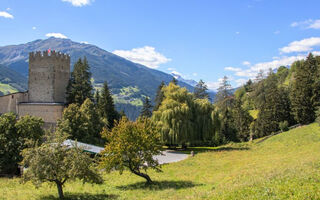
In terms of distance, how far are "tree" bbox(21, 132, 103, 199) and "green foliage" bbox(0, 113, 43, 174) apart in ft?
38.2

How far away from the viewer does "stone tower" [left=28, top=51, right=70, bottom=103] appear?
48.0 metres

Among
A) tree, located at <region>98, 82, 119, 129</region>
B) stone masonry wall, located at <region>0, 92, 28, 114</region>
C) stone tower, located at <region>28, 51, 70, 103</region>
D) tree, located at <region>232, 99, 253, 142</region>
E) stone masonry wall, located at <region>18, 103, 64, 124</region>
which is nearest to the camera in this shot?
stone masonry wall, located at <region>18, 103, 64, 124</region>

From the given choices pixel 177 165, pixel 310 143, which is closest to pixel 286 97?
pixel 310 143

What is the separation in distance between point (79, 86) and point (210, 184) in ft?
122

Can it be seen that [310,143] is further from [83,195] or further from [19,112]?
[19,112]

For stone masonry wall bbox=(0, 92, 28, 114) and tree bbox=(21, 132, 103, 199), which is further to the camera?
stone masonry wall bbox=(0, 92, 28, 114)

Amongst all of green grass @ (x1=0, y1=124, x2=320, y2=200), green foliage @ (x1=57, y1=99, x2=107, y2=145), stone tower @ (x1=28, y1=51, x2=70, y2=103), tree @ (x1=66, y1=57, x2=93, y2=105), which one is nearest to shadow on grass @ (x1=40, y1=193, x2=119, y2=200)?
green grass @ (x1=0, y1=124, x2=320, y2=200)

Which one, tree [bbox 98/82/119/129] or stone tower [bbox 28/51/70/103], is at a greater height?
stone tower [bbox 28/51/70/103]

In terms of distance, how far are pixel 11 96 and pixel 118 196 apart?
37.9m

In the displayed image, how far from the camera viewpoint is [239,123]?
60.6 metres

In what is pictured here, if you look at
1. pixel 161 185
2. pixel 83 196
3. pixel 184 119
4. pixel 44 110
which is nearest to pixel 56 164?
pixel 83 196

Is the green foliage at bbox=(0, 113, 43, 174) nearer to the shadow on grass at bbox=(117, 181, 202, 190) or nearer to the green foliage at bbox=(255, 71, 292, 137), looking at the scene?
the shadow on grass at bbox=(117, 181, 202, 190)

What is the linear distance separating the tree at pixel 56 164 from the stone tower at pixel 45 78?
34075 millimetres

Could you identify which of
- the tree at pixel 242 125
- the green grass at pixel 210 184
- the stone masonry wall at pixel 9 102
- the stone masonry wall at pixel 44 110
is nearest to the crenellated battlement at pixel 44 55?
the stone masonry wall at pixel 9 102
